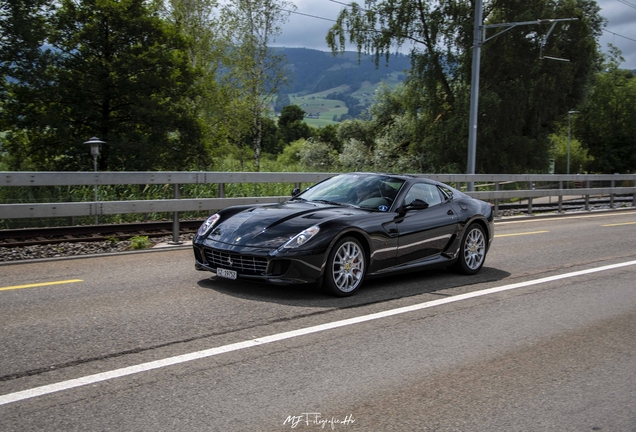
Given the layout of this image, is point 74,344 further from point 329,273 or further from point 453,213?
point 453,213

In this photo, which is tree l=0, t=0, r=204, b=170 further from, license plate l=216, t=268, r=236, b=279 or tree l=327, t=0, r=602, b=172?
license plate l=216, t=268, r=236, b=279

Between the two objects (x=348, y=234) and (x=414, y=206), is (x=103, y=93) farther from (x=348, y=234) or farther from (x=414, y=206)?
(x=348, y=234)

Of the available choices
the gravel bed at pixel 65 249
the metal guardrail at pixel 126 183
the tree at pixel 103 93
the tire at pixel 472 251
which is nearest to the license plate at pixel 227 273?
the tire at pixel 472 251

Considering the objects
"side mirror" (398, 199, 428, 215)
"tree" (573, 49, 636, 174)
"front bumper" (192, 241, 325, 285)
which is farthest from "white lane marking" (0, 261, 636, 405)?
"tree" (573, 49, 636, 174)

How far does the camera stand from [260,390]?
440cm

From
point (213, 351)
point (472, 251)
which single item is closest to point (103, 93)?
point (472, 251)

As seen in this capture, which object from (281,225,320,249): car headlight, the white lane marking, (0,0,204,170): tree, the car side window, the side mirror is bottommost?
the white lane marking

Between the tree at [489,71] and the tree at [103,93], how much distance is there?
10.7 m

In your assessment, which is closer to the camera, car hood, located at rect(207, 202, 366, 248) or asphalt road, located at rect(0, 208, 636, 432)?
asphalt road, located at rect(0, 208, 636, 432)

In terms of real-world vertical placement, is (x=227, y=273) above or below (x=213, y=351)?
above

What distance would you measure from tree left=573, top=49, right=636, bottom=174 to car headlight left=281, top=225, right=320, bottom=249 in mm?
78106

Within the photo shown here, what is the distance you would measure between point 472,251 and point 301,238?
3149 millimetres

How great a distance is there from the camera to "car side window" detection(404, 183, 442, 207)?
8395 millimetres

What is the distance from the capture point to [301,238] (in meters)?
6.99
